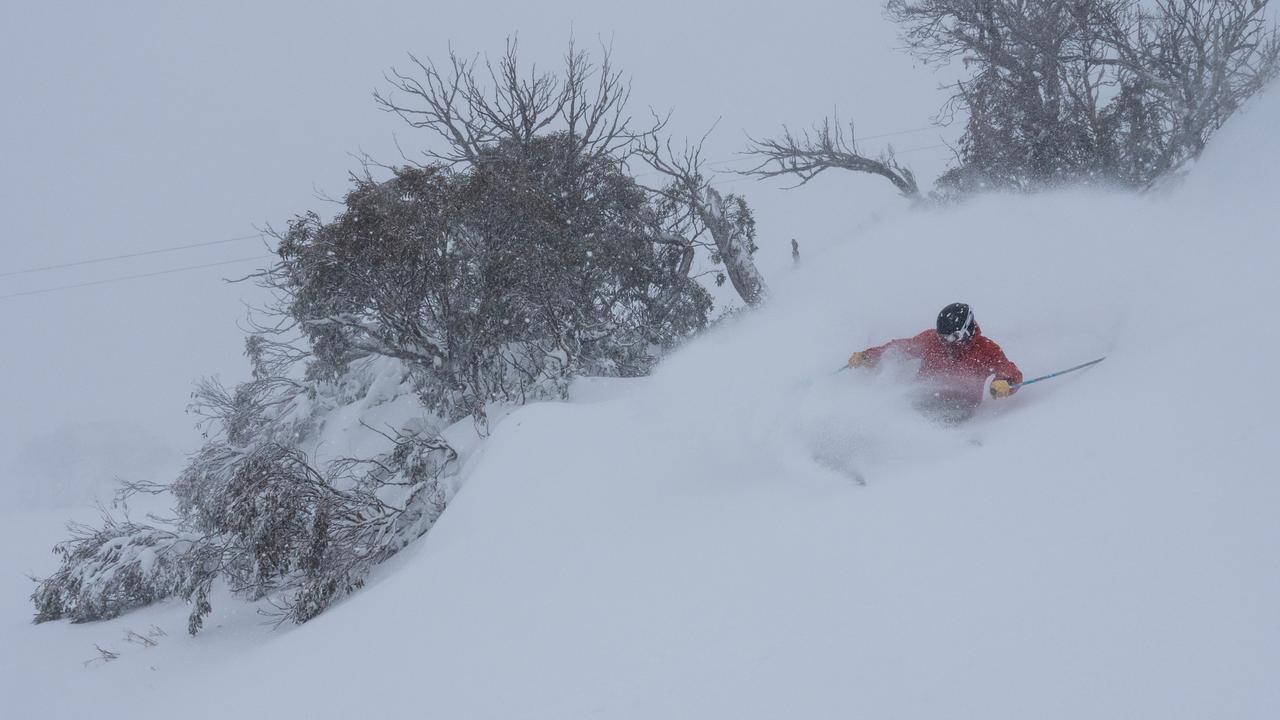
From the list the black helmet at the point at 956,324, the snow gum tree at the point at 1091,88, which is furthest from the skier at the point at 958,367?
the snow gum tree at the point at 1091,88

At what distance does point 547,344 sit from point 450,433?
2114 mm

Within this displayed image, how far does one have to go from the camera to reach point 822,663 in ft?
8.07

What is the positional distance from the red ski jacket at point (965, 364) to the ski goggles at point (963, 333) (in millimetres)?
65

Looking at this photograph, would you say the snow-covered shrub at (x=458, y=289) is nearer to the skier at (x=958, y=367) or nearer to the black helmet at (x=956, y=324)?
the skier at (x=958, y=367)

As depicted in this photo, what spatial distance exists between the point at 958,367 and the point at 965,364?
62 millimetres

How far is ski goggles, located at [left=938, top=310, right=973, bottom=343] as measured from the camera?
5695 millimetres

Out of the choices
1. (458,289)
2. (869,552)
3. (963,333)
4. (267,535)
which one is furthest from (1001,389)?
(458,289)

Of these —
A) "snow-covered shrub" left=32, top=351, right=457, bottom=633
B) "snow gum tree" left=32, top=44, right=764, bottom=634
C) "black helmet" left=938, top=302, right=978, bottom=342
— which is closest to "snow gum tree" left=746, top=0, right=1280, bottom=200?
"snow gum tree" left=32, top=44, right=764, bottom=634

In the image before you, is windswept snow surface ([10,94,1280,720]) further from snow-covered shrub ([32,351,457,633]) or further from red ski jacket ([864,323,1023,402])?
snow-covered shrub ([32,351,457,633])

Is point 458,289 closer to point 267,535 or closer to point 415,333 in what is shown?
point 415,333

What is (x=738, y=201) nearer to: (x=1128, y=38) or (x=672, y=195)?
(x=672, y=195)

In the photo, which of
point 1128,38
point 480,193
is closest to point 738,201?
point 480,193

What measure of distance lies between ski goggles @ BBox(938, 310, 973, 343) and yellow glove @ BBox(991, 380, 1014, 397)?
0.58 metres

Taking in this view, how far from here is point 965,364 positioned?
5.71 meters
